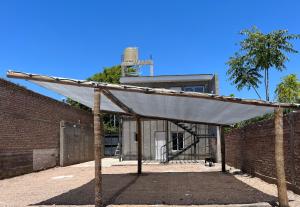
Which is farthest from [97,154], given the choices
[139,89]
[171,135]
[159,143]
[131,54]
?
[131,54]

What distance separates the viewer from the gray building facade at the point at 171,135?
31.7 meters

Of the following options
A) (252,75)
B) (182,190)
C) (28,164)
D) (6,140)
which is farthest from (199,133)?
(182,190)

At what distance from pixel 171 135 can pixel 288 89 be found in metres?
8.94

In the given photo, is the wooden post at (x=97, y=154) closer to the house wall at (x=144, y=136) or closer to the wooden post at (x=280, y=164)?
the wooden post at (x=280, y=164)

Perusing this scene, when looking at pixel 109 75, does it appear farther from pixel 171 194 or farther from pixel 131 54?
pixel 171 194

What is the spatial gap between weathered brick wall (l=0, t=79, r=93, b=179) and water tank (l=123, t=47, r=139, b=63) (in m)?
21.9

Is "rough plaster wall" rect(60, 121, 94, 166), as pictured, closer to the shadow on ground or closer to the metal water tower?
the metal water tower

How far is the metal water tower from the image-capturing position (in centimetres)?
4519

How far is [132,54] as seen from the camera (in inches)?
1921

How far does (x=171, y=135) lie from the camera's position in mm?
32531

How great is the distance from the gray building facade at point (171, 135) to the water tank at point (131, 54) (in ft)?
49.6

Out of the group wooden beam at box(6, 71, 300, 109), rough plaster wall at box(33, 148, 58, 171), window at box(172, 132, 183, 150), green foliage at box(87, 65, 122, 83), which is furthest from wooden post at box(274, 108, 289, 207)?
green foliage at box(87, 65, 122, 83)

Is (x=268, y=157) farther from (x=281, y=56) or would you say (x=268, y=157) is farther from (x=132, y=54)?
(x=132, y=54)

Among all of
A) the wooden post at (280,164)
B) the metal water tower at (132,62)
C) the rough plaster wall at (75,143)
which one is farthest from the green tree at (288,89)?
the wooden post at (280,164)
